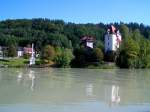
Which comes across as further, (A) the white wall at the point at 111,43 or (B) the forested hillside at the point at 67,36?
(A) the white wall at the point at 111,43

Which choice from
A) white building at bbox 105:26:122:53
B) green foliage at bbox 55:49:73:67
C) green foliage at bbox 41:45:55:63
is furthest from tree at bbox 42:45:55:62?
white building at bbox 105:26:122:53

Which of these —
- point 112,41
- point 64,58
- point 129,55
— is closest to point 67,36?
point 112,41

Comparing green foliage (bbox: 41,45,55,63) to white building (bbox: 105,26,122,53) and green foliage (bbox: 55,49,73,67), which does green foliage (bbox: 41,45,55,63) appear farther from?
white building (bbox: 105,26,122,53)

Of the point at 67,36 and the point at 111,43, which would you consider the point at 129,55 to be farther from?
the point at 67,36

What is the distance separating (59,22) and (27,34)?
805 inches

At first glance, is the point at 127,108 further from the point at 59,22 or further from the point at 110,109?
the point at 59,22

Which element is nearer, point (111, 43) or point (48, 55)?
point (48, 55)

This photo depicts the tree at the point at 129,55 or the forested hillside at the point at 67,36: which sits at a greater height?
the forested hillside at the point at 67,36

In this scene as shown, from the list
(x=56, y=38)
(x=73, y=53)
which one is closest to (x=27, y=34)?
(x=56, y=38)

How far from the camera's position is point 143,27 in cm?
15950

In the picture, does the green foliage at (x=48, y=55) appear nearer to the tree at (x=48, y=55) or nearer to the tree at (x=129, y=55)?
the tree at (x=48, y=55)

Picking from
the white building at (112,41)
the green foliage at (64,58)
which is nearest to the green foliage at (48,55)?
the green foliage at (64,58)

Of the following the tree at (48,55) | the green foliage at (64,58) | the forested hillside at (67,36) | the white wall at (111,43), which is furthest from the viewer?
the white wall at (111,43)

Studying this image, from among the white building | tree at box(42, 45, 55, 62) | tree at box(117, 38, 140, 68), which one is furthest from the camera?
the white building
